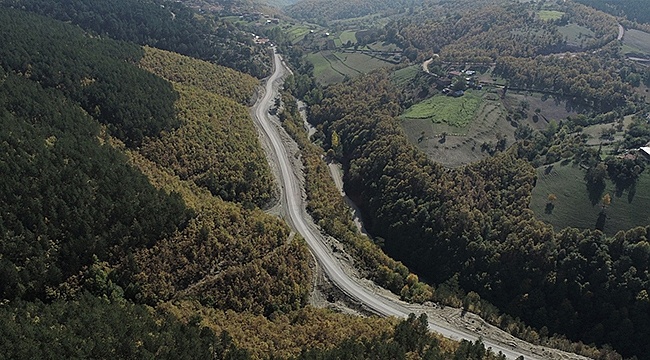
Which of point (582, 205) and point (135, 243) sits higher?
point (135, 243)

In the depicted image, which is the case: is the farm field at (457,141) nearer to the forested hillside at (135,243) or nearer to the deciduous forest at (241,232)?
the deciduous forest at (241,232)

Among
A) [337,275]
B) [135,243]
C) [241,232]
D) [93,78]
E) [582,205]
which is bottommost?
[337,275]

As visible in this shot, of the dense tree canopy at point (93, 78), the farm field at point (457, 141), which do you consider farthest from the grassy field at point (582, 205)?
the dense tree canopy at point (93, 78)

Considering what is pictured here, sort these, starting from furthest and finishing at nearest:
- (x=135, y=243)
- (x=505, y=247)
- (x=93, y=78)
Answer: (x=93, y=78)
(x=505, y=247)
(x=135, y=243)

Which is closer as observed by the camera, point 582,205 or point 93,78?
point 582,205

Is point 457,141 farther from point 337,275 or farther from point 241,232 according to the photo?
point 241,232

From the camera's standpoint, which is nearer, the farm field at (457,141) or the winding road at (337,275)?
the winding road at (337,275)

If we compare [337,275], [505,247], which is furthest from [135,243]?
[505,247]
